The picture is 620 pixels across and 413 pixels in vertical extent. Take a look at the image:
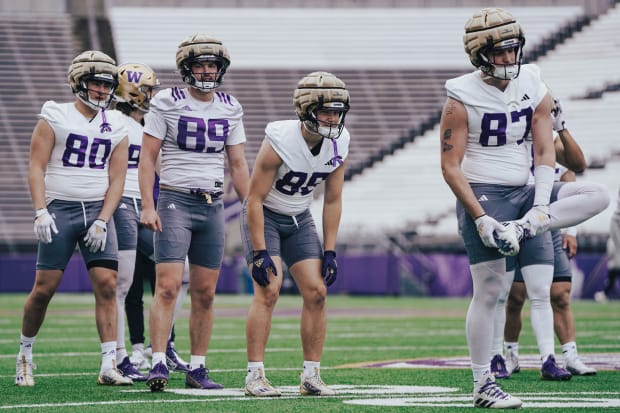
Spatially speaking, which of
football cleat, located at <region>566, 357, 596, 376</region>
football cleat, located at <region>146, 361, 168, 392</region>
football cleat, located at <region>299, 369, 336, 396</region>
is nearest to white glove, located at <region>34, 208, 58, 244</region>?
football cleat, located at <region>146, 361, 168, 392</region>

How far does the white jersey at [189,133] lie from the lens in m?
6.75

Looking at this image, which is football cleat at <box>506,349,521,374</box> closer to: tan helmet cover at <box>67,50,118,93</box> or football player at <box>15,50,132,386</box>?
football player at <box>15,50,132,386</box>

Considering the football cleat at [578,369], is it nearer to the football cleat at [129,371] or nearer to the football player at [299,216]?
the football player at [299,216]

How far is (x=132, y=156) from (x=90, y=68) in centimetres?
112

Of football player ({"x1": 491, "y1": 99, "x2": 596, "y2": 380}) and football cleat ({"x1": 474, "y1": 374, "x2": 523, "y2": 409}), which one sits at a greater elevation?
football cleat ({"x1": 474, "y1": 374, "x2": 523, "y2": 409})

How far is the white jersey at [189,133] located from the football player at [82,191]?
1.53 feet

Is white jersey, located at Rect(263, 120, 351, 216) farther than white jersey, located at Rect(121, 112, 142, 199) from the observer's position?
No

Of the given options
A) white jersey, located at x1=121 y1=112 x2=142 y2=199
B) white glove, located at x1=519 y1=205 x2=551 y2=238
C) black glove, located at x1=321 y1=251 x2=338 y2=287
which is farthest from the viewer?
white jersey, located at x1=121 y1=112 x2=142 y2=199

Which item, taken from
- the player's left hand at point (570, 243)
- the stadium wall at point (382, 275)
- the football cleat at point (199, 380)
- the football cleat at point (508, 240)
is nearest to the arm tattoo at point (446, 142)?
the football cleat at point (508, 240)

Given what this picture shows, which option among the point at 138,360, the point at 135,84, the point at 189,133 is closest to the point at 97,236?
the point at 189,133

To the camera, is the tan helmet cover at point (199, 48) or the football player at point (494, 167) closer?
the football player at point (494, 167)

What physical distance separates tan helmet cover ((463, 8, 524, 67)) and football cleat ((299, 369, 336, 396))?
6.14 feet

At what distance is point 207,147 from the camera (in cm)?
685

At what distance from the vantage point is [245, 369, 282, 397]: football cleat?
6.15 metres
